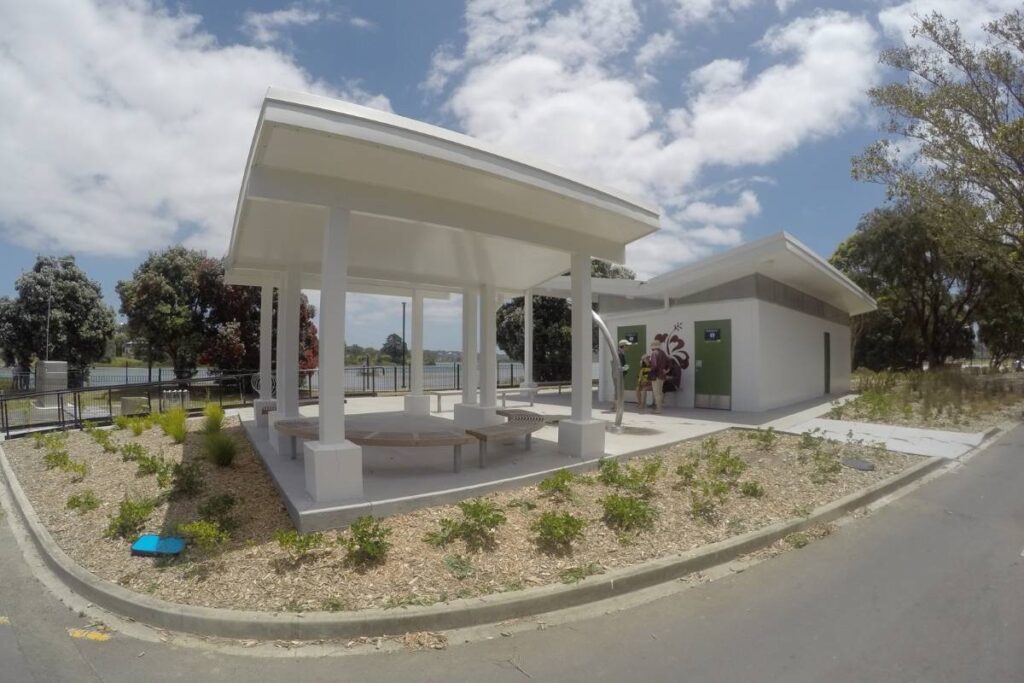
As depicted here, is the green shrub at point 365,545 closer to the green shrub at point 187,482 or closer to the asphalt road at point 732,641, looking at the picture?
the asphalt road at point 732,641

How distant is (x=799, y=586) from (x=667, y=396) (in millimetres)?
10549

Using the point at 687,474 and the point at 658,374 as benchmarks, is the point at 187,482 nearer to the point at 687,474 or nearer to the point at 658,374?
the point at 687,474

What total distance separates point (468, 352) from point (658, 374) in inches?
205

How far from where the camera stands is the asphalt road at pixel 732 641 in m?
3.17

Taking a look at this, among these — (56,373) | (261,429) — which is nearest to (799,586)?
(261,429)

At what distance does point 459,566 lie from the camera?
4328 mm

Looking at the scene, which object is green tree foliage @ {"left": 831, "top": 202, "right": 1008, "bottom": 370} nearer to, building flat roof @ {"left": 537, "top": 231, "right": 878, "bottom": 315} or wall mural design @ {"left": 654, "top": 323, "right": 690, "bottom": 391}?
building flat roof @ {"left": 537, "top": 231, "right": 878, "bottom": 315}

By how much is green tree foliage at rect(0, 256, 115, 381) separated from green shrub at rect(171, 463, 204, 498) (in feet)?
73.8

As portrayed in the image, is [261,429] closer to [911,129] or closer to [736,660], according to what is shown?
[736,660]

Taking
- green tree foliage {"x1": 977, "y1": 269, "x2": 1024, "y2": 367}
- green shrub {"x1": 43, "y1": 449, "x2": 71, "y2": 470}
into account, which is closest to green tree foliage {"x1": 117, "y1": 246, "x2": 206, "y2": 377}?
green shrub {"x1": 43, "y1": 449, "x2": 71, "y2": 470}

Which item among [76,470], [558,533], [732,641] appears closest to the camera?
[732,641]

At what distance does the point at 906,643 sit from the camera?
3402 millimetres

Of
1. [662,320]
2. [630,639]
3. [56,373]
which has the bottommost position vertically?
[630,639]

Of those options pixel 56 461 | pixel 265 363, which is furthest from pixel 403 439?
pixel 265 363
